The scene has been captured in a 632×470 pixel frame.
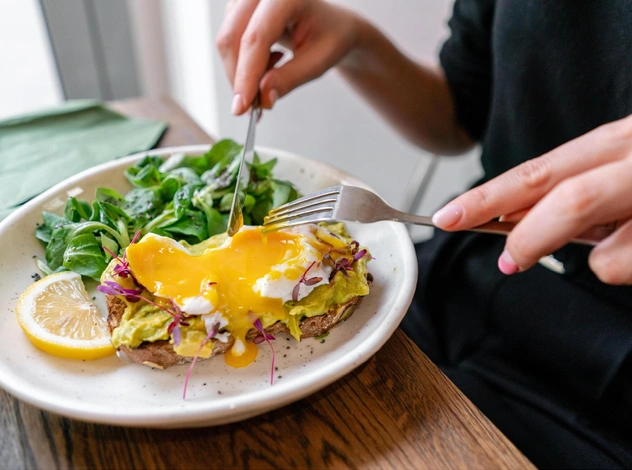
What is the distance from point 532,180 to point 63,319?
0.95 metres

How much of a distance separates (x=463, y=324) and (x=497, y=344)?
11 cm

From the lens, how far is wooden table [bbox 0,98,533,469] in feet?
2.84

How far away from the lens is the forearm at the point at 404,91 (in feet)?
5.98

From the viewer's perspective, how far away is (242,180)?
1.29m

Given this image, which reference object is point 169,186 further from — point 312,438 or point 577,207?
point 577,207

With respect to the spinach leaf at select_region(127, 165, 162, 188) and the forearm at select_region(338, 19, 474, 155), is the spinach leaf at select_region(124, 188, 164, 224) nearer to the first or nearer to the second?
the spinach leaf at select_region(127, 165, 162, 188)

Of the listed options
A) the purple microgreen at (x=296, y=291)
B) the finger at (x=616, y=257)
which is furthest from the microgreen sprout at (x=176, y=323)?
the finger at (x=616, y=257)

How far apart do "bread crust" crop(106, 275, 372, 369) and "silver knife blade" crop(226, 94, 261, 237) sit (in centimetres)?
27

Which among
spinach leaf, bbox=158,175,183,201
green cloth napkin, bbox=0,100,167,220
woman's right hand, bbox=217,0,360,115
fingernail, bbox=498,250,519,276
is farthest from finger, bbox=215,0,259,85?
fingernail, bbox=498,250,519,276

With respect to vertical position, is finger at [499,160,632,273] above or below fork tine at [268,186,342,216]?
above

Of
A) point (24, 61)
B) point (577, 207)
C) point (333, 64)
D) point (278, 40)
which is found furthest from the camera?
point (24, 61)

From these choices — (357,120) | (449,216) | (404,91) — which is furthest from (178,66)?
(449,216)

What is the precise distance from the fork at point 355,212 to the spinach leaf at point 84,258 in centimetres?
44

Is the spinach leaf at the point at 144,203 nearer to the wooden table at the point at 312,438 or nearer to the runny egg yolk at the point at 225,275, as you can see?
the runny egg yolk at the point at 225,275
